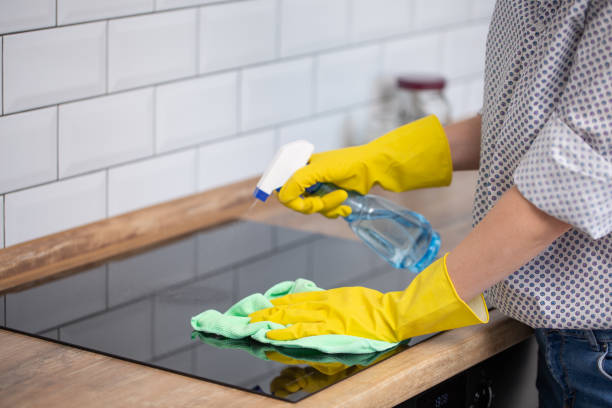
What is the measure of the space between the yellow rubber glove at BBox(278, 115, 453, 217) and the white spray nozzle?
21mm

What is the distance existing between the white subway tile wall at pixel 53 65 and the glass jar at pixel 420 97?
75cm

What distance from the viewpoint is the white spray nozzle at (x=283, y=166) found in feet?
3.72

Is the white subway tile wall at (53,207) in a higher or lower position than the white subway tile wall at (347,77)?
lower

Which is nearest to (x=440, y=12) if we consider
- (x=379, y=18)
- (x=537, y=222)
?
(x=379, y=18)

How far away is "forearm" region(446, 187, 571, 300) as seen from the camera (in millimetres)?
935

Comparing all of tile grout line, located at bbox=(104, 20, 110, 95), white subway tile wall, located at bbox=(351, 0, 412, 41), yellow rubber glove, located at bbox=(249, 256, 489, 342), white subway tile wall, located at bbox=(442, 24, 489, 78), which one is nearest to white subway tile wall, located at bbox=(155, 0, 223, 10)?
tile grout line, located at bbox=(104, 20, 110, 95)

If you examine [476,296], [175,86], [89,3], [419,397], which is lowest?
[419,397]

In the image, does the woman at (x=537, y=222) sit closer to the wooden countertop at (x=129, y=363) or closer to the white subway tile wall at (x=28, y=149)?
the wooden countertop at (x=129, y=363)

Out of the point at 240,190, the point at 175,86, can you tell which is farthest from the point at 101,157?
the point at 240,190

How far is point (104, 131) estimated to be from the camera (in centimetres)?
135

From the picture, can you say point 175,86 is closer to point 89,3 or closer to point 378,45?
point 89,3

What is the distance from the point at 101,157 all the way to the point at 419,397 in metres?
0.61

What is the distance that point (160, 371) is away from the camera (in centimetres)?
100

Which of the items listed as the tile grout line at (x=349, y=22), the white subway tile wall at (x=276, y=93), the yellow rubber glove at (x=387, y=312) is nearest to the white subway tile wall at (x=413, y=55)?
the tile grout line at (x=349, y=22)
